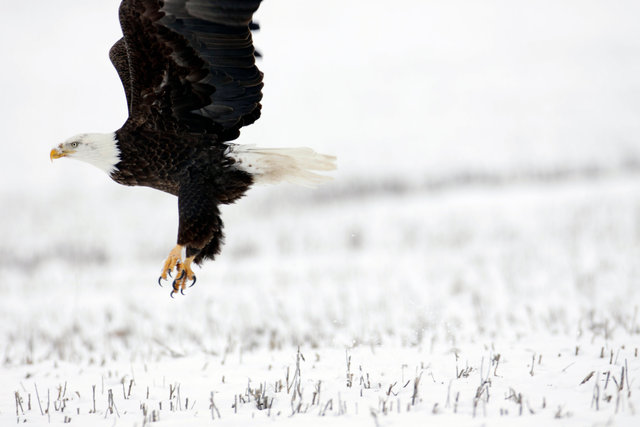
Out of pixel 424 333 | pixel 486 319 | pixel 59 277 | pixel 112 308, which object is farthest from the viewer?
pixel 59 277

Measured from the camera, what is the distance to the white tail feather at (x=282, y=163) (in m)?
4.33

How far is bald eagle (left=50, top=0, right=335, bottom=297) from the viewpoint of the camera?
11.8ft

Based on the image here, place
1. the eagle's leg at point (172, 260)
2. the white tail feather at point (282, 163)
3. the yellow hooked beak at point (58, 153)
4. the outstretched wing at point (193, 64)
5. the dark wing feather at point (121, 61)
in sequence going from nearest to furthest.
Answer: the outstretched wing at point (193, 64) → the eagle's leg at point (172, 260) → the yellow hooked beak at point (58, 153) → the white tail feather at point (282, 163) → the dark wing feather at point (121, 61)

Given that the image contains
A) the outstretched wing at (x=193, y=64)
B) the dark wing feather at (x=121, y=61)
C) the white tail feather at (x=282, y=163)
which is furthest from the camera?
the dark wing feather at (x=121, y=61)

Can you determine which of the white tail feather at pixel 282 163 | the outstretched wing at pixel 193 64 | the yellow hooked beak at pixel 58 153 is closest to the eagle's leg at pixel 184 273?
the white tail feather at pixel 282 163

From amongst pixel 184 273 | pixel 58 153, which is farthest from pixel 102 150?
pixel 184 273

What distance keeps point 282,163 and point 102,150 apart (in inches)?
52.8

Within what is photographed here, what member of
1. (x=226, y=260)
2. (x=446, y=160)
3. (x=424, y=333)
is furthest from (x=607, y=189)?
(x=424, y=333)

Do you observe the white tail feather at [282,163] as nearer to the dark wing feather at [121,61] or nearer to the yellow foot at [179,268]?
the yellow foot at [179,268]

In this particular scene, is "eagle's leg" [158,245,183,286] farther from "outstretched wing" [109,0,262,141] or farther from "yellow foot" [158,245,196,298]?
"outstretched wing" [109,0,262,141]

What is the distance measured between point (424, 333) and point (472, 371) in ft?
6.11

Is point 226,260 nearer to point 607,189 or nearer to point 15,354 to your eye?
point 15,354

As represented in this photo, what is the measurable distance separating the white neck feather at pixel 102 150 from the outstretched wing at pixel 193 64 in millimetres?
255

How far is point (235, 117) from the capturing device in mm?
4094
